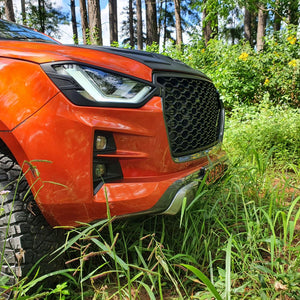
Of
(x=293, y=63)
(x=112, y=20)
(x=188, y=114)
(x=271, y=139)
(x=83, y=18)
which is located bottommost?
(x=271, y=139)

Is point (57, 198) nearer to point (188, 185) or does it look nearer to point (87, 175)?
point (87, 175)

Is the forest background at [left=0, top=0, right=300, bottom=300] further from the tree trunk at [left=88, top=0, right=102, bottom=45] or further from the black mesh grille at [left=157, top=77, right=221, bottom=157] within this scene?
the black mesh grille at [left=157, top=77, right=221, bottom=157]

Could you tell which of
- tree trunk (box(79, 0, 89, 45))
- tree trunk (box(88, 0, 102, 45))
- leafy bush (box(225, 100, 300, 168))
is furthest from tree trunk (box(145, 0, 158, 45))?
leafy bush (box(225, 100, 300, 168))

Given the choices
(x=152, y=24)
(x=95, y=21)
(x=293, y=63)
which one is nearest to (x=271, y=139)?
(x=293, y=63)

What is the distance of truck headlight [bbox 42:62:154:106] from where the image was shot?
3.84ft

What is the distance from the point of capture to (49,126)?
1.13 meters

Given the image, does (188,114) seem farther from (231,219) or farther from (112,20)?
(112,20)

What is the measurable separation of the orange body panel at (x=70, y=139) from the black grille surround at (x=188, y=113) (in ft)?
0.42

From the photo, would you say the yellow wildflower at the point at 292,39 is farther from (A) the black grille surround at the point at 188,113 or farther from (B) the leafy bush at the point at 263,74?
(A) the black grille surround at the point at 188,113

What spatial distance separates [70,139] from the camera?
1.15 m

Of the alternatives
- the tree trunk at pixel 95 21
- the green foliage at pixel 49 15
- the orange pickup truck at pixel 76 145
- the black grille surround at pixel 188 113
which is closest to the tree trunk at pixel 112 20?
the green foliage at pixel 49 15

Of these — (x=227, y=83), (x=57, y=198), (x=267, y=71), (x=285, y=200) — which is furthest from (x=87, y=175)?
(x=267, y=71)

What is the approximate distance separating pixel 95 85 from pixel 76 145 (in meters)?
0.30

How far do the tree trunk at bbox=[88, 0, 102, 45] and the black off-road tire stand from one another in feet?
24.2
